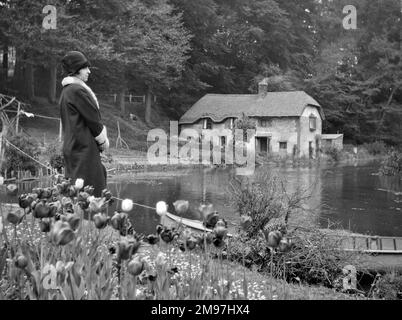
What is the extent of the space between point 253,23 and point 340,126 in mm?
12953

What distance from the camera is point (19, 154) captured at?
19.8 metres

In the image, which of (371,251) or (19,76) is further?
(19,76)

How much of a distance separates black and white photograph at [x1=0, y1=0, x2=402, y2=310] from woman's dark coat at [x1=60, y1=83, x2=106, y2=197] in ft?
0.06

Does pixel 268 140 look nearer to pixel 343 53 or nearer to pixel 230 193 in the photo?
pixel 343 53

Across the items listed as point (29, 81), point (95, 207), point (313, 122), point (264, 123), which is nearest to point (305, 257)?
point (95, 207)

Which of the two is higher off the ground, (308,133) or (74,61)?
(74,61)

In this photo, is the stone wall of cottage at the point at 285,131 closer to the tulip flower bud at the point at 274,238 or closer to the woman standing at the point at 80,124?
the woman standing at the point at 80,124

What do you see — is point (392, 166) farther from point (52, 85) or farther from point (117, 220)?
point (117, 220)

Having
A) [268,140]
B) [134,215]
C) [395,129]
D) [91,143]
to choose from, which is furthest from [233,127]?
[91,143]

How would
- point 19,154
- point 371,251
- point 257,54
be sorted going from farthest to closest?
point 257,54, point 19,154, point 371,251

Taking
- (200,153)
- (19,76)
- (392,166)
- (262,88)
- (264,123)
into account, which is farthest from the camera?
(262,88)

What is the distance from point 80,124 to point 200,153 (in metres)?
30.0

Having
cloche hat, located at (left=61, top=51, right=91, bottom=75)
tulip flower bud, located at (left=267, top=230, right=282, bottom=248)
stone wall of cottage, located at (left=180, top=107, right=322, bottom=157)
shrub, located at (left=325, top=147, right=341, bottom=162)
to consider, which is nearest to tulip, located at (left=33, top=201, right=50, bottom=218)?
tulip flower bud, located at (left=267, top=230, right=282, bottom=248)

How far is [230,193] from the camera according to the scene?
9.25m
